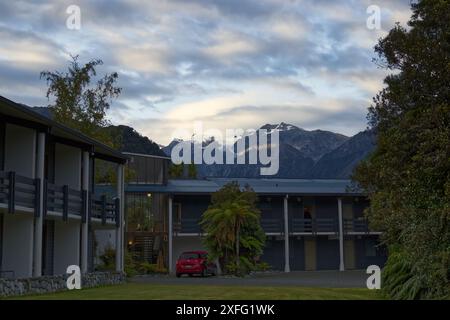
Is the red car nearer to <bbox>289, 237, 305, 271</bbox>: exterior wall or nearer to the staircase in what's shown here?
the staircase

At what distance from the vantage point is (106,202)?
2806 centimetres

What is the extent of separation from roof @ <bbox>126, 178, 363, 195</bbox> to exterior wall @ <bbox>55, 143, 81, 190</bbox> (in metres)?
14.7

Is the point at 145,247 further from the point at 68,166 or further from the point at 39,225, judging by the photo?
the point at 39,225

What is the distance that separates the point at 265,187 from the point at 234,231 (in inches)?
378

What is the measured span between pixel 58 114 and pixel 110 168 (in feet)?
15.9

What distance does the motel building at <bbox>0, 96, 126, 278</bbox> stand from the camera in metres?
20.2

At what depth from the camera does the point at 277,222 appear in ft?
141

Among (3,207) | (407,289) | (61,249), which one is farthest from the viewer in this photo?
(61,249)

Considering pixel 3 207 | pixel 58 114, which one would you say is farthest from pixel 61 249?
pixel 58 114

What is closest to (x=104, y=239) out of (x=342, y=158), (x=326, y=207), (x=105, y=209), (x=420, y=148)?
(x=105, y=209)

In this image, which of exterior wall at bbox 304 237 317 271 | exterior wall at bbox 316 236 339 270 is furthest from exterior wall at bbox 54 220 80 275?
exterior wall at bbox 316 236 339 270

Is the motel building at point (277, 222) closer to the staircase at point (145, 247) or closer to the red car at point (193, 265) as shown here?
the staircase at point (145, 247)
